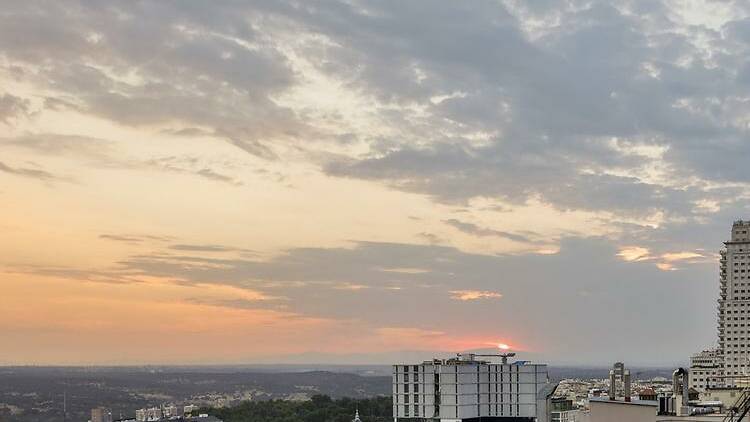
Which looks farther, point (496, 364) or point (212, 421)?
point (212, 421)

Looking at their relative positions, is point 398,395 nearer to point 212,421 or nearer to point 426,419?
point 426,419

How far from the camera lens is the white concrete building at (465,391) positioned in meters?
127

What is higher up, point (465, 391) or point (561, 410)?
point (465, 391)

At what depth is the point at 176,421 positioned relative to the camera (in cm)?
17425

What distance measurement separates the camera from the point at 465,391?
418ft

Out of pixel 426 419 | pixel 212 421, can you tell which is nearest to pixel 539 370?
pixel 426 419

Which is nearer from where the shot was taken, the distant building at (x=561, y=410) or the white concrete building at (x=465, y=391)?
the distant building at (x=561, y=410)

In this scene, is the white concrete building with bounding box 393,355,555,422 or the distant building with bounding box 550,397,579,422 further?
the white concrete building with bounding box 393,355,555,422

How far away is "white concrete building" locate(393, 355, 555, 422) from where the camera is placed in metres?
127

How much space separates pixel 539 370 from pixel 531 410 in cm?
460

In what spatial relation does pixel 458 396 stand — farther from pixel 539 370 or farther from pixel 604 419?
pixel 604 419

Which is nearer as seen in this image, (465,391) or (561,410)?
(465,391)

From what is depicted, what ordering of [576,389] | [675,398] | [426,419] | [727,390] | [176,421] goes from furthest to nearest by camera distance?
[576,389], [176,421], [426,419], [727,390], [675,398]

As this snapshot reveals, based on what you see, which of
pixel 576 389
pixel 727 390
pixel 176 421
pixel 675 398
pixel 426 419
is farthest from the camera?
pixel 576 389
